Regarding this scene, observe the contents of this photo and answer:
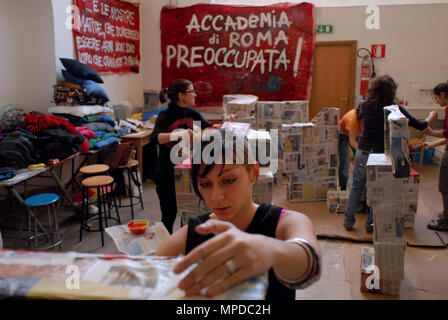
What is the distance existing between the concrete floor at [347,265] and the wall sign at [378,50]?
3.08 metres

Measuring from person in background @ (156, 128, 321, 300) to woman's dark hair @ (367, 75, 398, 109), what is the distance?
2504mm

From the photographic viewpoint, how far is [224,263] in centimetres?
63

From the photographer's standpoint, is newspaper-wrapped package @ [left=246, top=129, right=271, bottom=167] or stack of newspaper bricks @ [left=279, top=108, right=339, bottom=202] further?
stack of newspaper bricks @ [left=279, top=108, right=339, bottom=202]

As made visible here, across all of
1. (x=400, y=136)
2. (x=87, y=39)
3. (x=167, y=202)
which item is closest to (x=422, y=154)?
(x=400, y=136)

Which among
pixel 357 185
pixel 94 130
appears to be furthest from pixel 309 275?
pixel 94 130

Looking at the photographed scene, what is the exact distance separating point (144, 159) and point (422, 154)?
443 centimetres

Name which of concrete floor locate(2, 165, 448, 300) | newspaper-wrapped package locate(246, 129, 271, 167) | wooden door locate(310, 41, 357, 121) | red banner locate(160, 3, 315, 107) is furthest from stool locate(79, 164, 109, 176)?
wooden door locate(310, 41, 357, 121)

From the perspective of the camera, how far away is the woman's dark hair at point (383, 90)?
328 centimetres

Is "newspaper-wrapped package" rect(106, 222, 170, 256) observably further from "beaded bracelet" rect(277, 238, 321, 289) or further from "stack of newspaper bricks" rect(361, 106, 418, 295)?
"stack of newspaper bricks" rect(361, 106, 418, 295)

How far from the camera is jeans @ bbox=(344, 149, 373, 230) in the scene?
3.51 meters

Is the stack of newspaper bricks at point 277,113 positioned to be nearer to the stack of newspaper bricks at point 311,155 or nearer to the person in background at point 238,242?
the stack of newspaper bricks at point 311,155

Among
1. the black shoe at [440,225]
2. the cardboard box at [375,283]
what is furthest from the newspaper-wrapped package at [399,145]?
the black shoe at [440,225]
